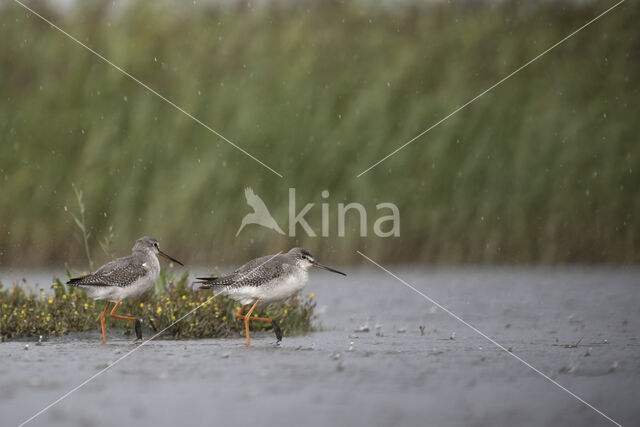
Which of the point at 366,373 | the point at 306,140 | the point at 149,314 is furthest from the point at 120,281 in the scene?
the point at 306,140

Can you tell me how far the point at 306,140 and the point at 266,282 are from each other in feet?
22.0

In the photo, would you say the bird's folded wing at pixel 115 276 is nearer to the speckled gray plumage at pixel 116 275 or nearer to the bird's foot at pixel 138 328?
the speckled gray plumage at pixel 116 275

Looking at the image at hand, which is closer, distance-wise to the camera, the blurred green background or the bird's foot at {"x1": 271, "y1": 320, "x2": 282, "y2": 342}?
the bird's foot at {"x1": 271, "y1": 320, "x2": 282, "y2": 342}

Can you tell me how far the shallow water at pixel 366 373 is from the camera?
7379 mm

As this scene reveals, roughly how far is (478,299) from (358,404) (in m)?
7.17

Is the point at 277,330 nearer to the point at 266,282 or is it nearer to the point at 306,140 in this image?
the point at 266,282

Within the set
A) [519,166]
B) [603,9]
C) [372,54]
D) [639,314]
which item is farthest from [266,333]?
[603,9]

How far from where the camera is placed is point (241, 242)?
1655 cm

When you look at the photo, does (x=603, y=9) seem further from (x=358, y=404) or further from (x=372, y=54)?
(x=358, y=404)

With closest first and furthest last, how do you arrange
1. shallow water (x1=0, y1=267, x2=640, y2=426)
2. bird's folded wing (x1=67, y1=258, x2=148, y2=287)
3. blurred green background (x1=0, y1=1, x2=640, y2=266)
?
shallow water (x1=0, y1=267, x2=640, y2=426) < bird's folded wing (x1=67, y1=258, x2=148, y2=287) < blurred green background (x1=0, y1=1, x2=640, y2=266)

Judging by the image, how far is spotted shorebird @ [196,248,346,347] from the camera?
1084 cm

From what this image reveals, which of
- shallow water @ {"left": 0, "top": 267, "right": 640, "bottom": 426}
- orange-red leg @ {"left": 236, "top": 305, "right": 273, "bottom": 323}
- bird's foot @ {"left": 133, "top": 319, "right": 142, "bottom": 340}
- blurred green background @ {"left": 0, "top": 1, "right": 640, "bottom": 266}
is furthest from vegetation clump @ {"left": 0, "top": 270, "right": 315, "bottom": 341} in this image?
blurred green background @ {"left": 0, "top": 1, "right": 640, "bottom": 266}

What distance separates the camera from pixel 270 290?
10812 mm

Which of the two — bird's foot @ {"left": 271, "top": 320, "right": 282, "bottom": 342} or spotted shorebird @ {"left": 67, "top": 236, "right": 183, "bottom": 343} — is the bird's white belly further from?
spotted shorebird @ {"left": 67, "top": 236, "right": 183, "bottom": 343}
